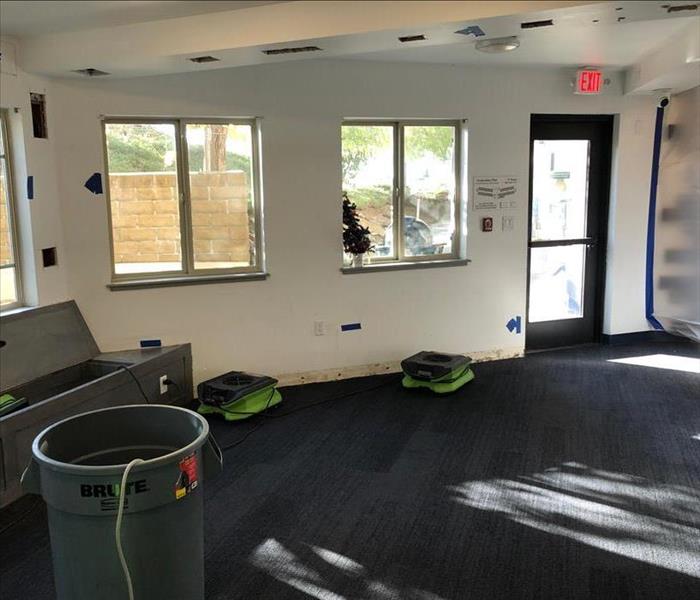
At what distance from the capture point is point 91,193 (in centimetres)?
421

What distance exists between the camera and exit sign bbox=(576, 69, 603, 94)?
526cm

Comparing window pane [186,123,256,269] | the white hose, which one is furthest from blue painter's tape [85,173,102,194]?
the white hose

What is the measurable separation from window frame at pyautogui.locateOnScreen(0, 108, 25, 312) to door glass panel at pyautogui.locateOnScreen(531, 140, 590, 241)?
3998mm

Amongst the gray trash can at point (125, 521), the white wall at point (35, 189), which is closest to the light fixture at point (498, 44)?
the white wall at point (35, 189)

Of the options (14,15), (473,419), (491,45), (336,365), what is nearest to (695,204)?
(491,45)

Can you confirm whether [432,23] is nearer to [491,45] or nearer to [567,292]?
[491,45]

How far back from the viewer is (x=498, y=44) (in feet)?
13.4

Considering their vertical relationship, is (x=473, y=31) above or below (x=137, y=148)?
above

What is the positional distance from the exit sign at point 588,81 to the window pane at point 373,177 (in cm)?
161

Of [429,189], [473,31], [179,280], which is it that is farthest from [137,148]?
[473,31]

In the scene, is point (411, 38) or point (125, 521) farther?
point (411, 38)

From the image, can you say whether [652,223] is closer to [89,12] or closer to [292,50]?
[292,50]

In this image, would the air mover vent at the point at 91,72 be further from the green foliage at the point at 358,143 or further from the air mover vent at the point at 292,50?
the green foliage at the point at 358,143

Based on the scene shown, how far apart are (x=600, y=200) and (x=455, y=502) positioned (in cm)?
372
